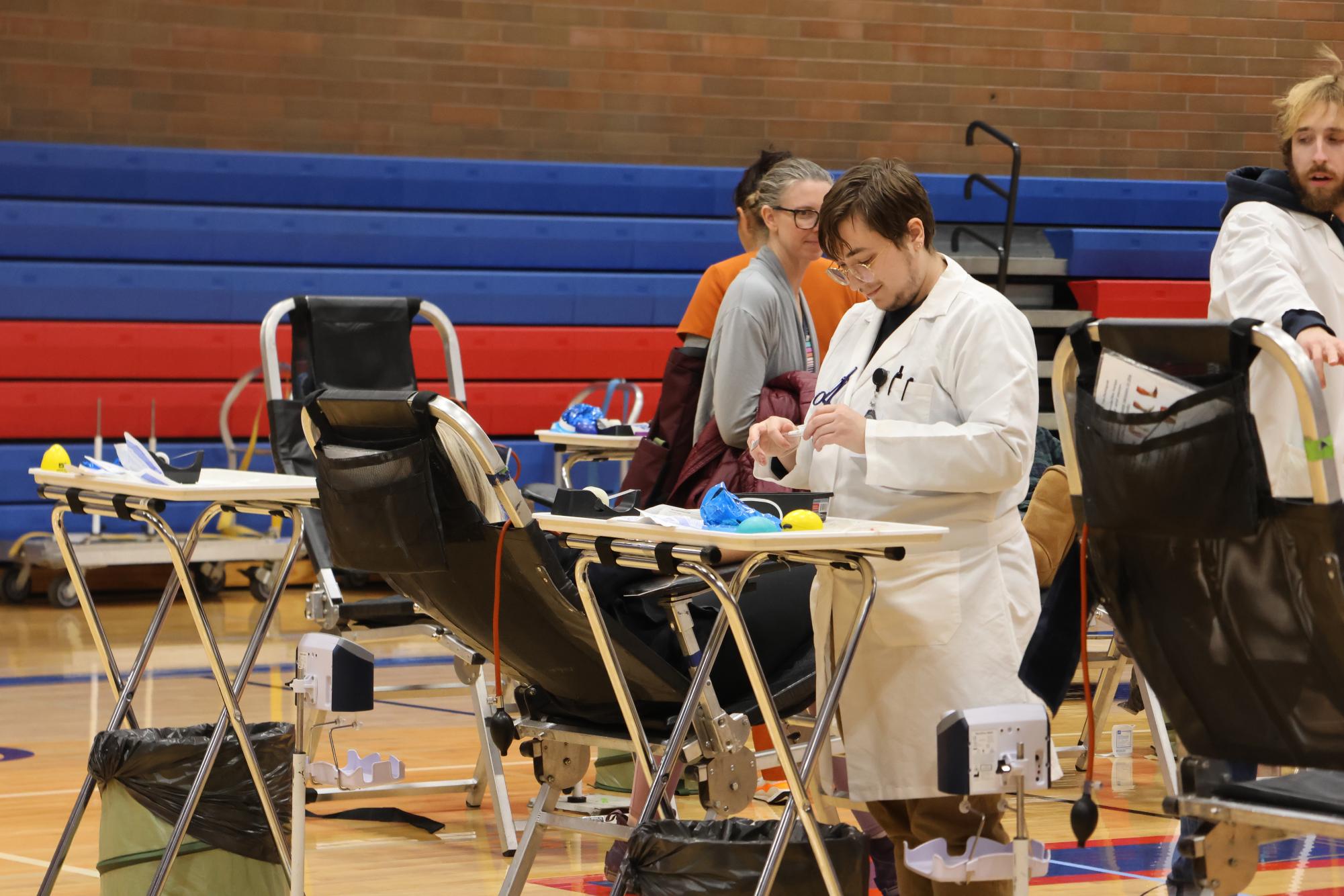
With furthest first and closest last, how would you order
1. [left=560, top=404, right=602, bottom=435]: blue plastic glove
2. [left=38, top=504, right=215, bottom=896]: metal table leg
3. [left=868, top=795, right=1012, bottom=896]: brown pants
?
Answer: 1. [left=560, top=404, right=602, bottom=435]: blue plastic glove
2. [left=38, top=504, right=215, bottom=896]: metal table leg
3. [left=868, top=795, right=1012, bottom=896]: brown pants

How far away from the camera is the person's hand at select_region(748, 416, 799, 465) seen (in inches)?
109

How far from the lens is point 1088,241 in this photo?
892cm

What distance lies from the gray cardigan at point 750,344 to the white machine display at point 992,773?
140 cm

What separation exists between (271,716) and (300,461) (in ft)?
3.84

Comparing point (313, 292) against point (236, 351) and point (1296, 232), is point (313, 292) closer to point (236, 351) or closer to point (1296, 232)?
point (236, 351)

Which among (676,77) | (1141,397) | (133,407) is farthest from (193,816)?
(676,77)

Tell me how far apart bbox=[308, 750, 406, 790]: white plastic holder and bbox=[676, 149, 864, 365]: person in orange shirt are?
1.35m

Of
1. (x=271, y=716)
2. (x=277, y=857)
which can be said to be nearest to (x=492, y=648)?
(x=277, y=857)

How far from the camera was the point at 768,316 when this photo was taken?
12.0 feet

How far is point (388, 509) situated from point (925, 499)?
3.05 feet

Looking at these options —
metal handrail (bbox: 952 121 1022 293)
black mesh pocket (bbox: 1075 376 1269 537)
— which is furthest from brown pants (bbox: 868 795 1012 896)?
metal handrail (bbox: 952 121 1022 293)

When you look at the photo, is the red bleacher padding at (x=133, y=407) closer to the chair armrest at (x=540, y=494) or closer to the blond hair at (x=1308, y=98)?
the chair armrest at (x=540, y=494)

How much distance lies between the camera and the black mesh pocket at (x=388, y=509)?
2.90m

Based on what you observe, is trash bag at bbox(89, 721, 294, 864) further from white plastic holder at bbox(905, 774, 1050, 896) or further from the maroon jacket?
white plastic holder at bbox(905, 774, 1050, 896)
